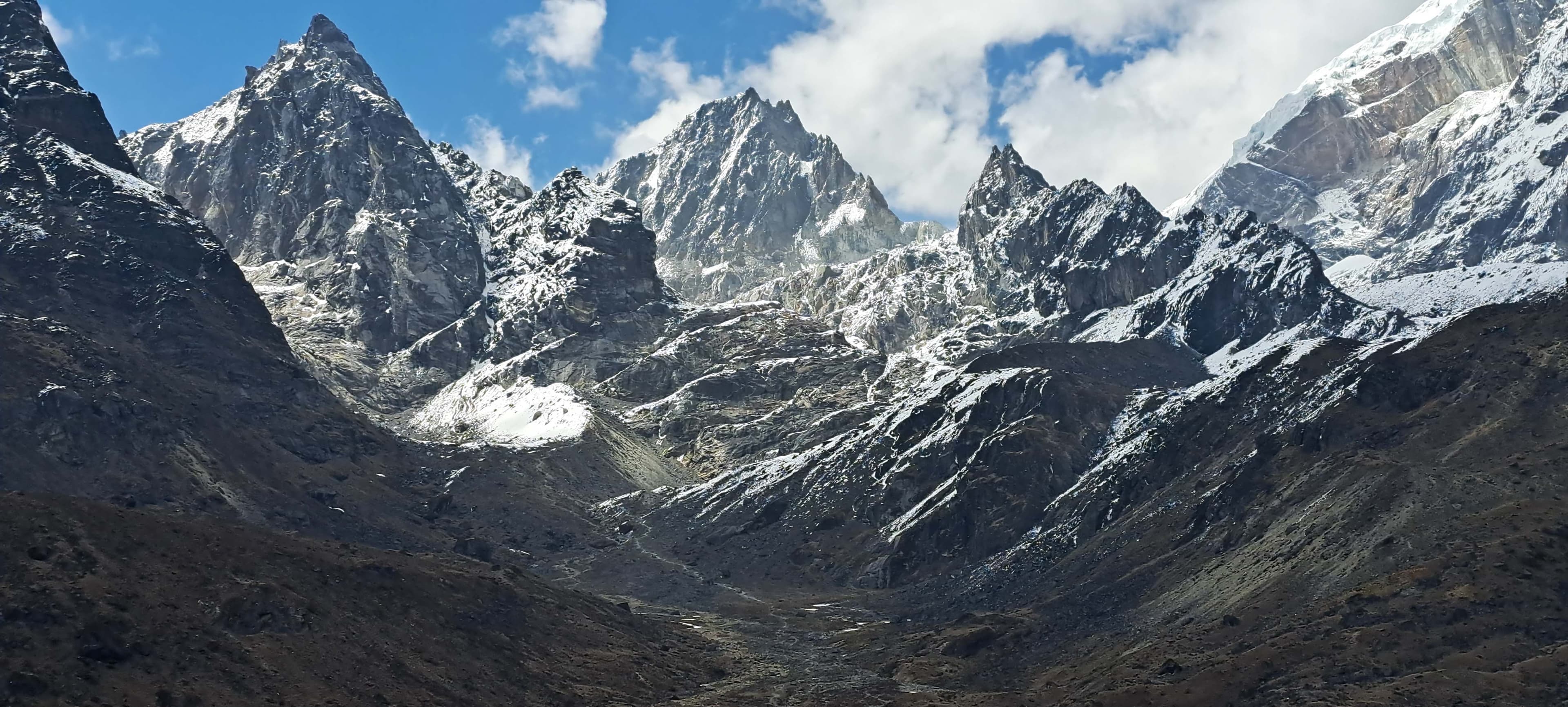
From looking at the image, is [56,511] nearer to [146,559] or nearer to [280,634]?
[146,559]

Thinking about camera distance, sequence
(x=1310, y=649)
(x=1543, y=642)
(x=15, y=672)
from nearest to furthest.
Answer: (x=15, y=672) → (x=1543, y=642) → (x=1310, y=649)

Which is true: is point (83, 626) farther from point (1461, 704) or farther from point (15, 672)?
point (1461, 704)

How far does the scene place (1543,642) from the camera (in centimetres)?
18738

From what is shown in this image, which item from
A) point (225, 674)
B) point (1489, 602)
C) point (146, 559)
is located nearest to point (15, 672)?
point (225, 674)

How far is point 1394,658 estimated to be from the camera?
19188 centimetres

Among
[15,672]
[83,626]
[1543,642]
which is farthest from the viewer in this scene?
[1543,642]

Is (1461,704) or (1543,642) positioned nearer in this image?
(1461,704)

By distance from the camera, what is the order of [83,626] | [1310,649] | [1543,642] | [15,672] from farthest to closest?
[1310,649] → [1543,642] → [83,626] → [15,672]

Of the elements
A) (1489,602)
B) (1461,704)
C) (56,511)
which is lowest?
(1461,704)

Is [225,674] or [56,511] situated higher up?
[56,511]

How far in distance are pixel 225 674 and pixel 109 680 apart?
14.5 meters

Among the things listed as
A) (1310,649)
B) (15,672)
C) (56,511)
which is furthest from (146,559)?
(1310,649)

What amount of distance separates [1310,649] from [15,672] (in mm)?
143643

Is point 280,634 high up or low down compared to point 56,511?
down
